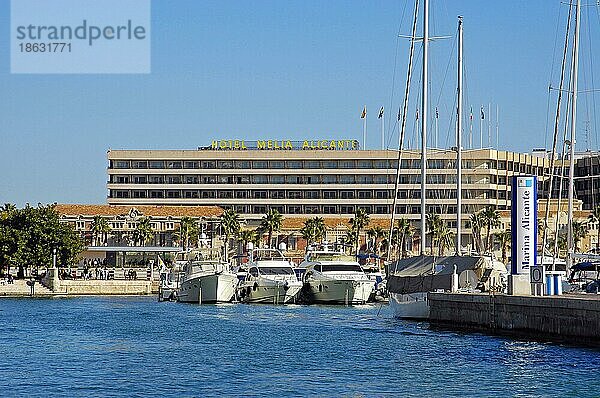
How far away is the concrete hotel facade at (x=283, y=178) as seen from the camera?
17962 cm

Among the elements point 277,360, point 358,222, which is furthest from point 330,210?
point 277,360

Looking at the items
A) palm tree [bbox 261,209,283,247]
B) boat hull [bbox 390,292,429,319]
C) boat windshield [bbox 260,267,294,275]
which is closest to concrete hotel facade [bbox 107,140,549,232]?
palm tree [bbox 261,209,283,247]

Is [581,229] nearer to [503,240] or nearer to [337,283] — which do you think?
[503,240]

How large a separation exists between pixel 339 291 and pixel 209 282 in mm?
11355

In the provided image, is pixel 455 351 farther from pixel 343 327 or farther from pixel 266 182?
pixel 266 182

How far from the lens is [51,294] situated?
4697 inches

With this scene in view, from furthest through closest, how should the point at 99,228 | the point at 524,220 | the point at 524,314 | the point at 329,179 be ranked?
the point at 329,179 < the point at 99,228 < the point at 524,220 < the point at 524,314

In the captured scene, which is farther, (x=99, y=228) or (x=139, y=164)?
(x=139, y=164)

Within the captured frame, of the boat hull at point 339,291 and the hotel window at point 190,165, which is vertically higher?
the hotel window at point 190,165

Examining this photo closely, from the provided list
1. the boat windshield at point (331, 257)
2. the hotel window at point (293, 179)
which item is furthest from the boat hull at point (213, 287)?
the hotel window at point (293, 179)

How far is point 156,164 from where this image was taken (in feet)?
617

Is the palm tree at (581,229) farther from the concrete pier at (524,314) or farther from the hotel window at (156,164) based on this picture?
the concrete pier at (524,314)

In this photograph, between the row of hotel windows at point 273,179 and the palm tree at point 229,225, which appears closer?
the palm tree at point 229,225

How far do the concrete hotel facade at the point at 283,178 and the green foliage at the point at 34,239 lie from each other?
187 ft
